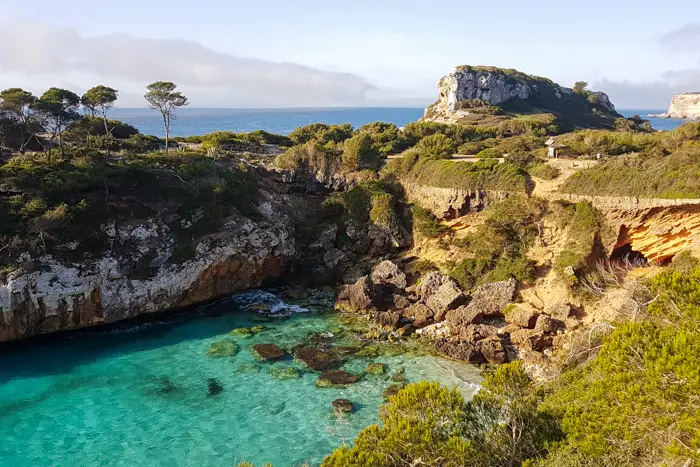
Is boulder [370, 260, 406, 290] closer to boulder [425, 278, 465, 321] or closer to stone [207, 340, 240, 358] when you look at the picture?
boulder [425, 278, 465, 321]

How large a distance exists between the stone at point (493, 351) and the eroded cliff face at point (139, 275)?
52.2 feet

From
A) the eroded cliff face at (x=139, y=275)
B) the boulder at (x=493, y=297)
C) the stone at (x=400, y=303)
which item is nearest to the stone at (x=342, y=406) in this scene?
the stone at (x=400, y=303)

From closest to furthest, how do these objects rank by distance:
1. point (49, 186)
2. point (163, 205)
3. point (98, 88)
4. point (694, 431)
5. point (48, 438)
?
point (694, 431) → point (48, 438) → point (49, 186) → point (163, 205) → point (98, 88)

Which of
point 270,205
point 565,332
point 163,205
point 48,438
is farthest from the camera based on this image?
point 270,205

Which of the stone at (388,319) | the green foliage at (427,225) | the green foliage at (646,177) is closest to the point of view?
the green foliage at (646,177)

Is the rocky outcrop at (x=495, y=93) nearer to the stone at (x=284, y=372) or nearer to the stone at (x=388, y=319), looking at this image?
the stone at (x=388, y=319)

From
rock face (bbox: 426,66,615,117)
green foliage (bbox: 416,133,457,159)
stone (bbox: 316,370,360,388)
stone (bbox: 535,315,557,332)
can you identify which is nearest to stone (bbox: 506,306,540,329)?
stone (bbox: 535,315,557,332)

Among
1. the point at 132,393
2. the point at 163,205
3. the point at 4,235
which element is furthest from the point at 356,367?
the point at 4,235

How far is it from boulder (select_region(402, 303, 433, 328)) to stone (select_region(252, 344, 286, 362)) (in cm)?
792

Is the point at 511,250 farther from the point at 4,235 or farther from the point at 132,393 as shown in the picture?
the point at 4,235

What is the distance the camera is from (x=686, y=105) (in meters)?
190

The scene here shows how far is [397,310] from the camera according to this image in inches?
1117

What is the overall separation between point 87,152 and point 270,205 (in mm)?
13516

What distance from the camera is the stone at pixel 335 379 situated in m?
21.2
